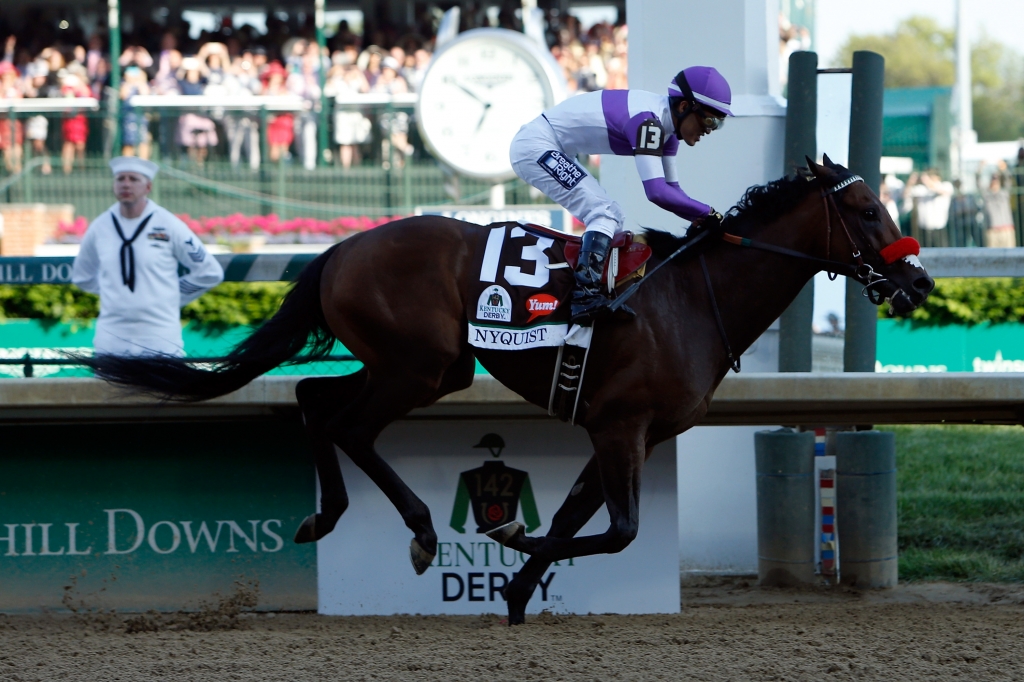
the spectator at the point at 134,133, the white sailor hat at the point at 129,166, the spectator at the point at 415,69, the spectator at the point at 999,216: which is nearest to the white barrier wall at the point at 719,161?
the white sailor hat at the point at 129,166

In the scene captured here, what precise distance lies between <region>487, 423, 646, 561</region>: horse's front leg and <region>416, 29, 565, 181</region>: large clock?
29.4 feet

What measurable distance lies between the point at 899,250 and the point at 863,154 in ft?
4.97

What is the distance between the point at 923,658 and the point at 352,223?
33.2 ft

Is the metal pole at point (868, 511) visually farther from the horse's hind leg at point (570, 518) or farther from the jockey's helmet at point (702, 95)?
the jockey's helmet at point (702, 95)

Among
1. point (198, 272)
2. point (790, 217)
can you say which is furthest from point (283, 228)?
point (790, 217)

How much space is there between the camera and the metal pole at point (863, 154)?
535 cm

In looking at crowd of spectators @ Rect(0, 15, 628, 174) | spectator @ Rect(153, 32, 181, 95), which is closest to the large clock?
crowd of spectators @ Rect(0, 15, 628, 174)

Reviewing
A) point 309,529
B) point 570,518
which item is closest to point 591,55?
point 570,518

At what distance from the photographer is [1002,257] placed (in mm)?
5738

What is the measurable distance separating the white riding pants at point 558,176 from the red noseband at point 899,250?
0.92 metres

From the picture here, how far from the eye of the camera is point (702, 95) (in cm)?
398

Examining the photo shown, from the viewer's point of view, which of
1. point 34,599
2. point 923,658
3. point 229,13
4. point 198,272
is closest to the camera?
point 923,658

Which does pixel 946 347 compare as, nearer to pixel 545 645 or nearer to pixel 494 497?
pixel 494 497

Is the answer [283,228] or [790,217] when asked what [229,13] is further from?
[790,217]
